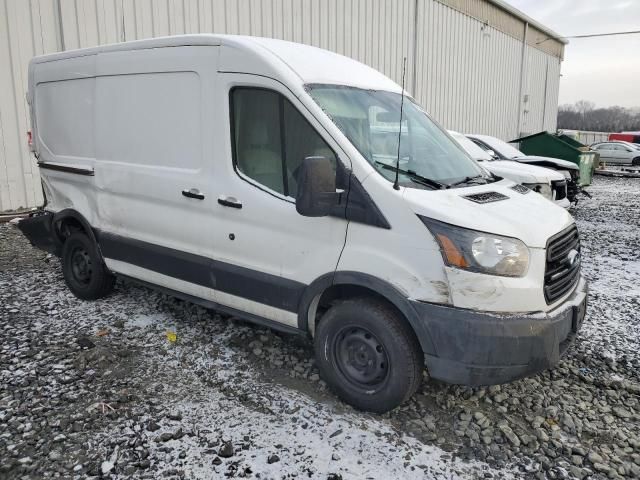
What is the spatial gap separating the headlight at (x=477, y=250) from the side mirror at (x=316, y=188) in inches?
23.9

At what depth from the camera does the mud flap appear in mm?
5321

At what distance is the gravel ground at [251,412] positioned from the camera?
2.79m

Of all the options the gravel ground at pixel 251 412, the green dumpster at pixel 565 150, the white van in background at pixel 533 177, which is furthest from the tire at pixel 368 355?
the green dumpster at pixel 565 150

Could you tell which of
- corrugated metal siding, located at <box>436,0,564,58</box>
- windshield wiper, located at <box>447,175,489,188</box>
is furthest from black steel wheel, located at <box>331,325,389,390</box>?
corrugated metal siding, located at <box>436,0,564,58</box>

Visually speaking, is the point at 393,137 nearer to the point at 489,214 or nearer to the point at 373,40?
the point at 489,214

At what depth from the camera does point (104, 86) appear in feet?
14.7

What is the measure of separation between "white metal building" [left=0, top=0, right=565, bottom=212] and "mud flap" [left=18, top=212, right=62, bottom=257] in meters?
3.17

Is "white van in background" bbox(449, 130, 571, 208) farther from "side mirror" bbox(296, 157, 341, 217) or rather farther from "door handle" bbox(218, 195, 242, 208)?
"side mirror" bbox(296, 157, 341, 217)

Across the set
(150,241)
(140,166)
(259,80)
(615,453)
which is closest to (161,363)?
(150,241)

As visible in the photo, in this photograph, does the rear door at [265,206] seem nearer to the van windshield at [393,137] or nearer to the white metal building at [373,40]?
the van windshield at [393,137]

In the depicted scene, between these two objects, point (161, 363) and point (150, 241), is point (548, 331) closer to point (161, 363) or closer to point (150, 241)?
point (161, 363)

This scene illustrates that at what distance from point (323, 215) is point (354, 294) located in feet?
1.87

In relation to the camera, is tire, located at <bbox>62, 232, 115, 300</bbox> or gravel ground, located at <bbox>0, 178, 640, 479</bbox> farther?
tire, located at <bbox>62, 232, 115, 300</bbox>

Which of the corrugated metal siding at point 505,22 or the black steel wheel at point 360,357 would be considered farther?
the corrugated metal siding at point 505,22
